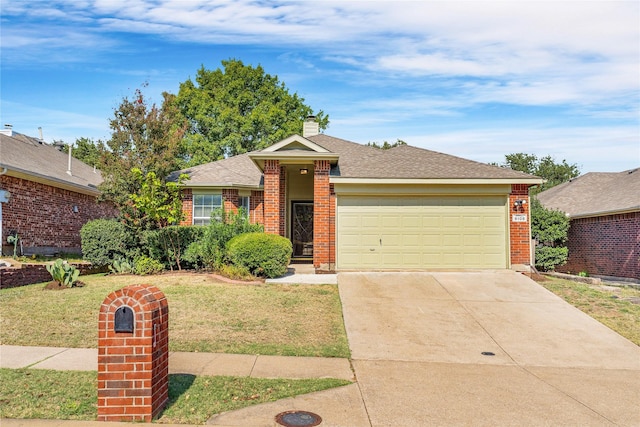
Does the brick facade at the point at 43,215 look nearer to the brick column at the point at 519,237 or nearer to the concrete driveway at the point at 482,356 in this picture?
the concrete driveway at the point at 482,356

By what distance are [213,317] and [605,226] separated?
15956 millimetres

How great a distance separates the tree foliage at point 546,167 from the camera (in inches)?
2035

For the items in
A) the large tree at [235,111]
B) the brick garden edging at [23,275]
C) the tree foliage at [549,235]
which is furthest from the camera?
the large tree at [235,111]

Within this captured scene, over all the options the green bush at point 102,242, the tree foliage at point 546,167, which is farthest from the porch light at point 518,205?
the tree foliage at point 546,167

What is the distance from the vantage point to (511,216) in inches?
558

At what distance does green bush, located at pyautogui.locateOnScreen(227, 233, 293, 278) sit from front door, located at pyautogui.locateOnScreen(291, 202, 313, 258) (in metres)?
4.60

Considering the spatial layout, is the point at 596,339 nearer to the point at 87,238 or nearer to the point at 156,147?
the point at 87,238

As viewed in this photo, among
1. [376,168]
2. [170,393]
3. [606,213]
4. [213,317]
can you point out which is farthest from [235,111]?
[170,393]

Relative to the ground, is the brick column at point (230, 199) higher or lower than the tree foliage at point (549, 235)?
higher

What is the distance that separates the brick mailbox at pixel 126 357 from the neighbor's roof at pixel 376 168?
10.0 m

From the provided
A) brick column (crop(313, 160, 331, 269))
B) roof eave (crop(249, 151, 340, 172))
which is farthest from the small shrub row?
roof eave (crop(249, 151, 340, 172))

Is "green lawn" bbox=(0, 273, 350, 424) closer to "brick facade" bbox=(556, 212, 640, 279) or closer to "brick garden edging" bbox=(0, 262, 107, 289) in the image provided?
"brick garden edging" bbox=(0, 262, 107, 289)

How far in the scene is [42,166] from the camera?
17.1m

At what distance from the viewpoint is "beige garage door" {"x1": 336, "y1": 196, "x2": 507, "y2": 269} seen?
46.3ft
